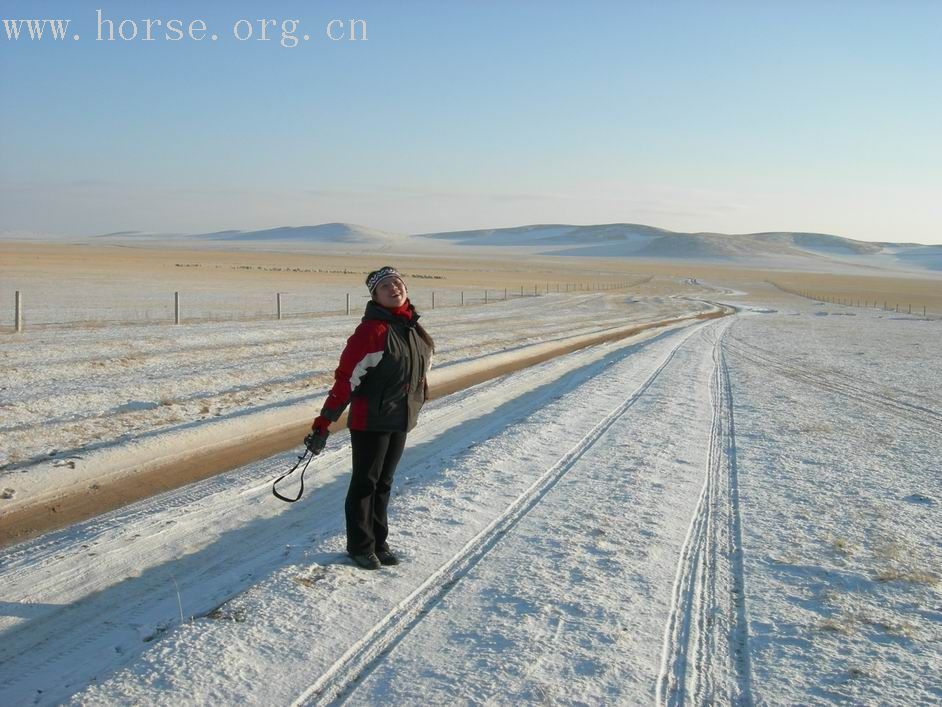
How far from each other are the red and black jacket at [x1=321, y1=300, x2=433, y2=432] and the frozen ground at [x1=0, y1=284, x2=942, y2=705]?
1.02 metres

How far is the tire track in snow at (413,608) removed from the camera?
384cm

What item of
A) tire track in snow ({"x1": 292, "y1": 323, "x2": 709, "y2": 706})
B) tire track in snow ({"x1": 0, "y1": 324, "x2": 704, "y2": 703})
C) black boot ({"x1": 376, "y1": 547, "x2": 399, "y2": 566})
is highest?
black boot ({"x1": 376, "y1": 547, "x2": 399, "y2": 566})

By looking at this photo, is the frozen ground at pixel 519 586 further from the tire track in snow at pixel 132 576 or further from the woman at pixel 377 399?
the woman at pixel 377 399

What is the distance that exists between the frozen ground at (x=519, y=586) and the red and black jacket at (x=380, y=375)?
102 cm

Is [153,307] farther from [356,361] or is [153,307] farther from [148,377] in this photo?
[356,361]

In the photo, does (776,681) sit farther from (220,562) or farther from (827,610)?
(220,562)

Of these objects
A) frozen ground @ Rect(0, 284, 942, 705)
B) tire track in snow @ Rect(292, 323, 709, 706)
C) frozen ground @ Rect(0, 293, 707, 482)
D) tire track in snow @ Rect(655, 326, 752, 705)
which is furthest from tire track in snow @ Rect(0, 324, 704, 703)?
tire track in snow @ Rect(655, 326, 752, 705)

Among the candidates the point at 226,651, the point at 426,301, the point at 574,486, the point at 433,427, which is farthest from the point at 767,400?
the point at 426,301

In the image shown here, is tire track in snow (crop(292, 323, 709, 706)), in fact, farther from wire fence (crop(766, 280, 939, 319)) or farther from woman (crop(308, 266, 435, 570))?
wire fence (crop(766, 280, 939, 319))

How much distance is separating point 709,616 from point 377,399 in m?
2.35

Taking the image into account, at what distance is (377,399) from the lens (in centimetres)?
504

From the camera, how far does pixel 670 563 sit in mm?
5562

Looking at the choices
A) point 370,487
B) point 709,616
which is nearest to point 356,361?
point 370,487

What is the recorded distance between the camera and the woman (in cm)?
497
